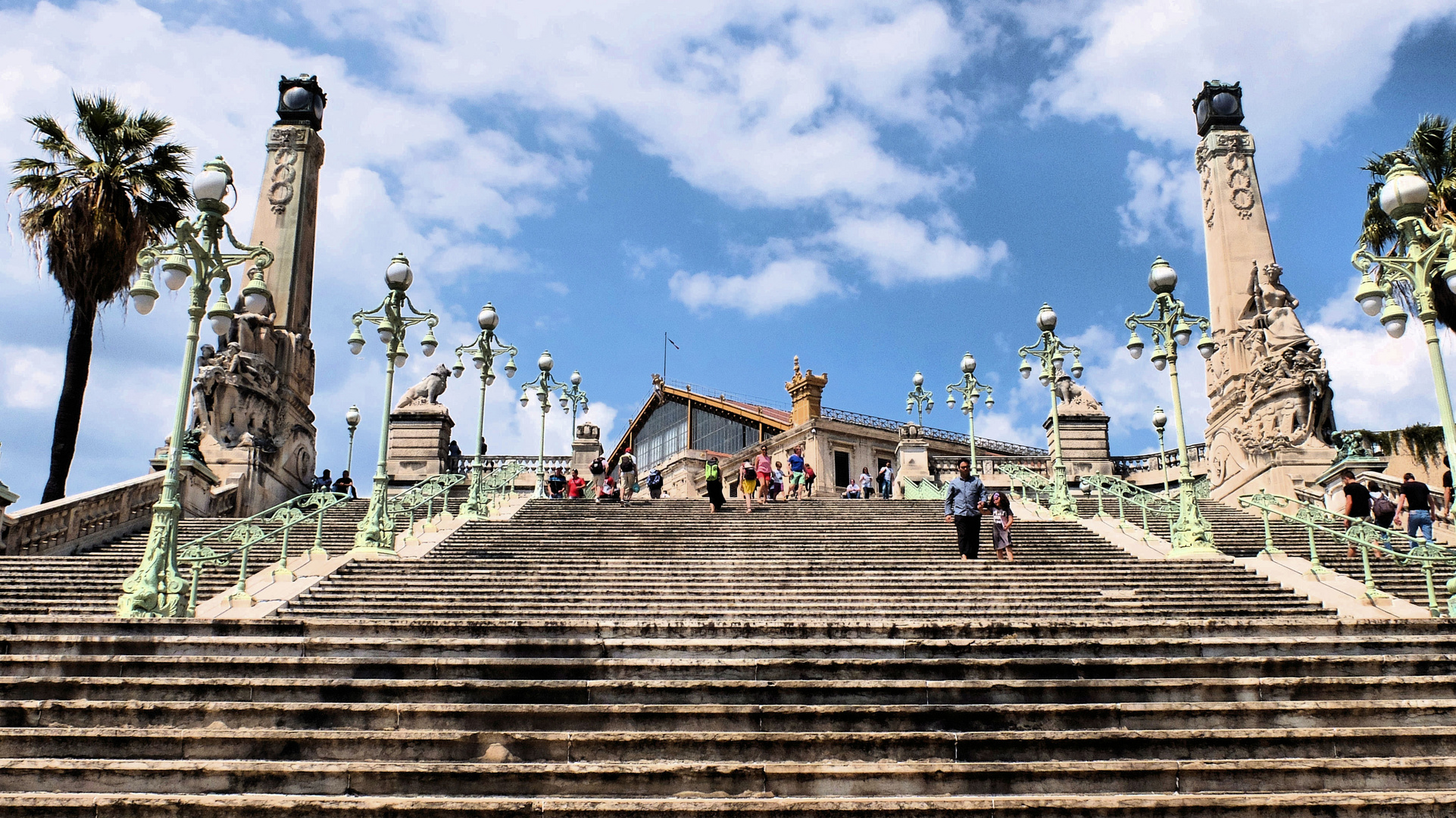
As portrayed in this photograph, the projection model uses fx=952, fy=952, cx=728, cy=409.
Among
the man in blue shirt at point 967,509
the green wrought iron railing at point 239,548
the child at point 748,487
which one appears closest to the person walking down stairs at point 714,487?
the child at point 748,487

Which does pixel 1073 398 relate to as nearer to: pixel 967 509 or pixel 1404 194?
pixel 967 509

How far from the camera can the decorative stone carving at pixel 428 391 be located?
30.6 metres

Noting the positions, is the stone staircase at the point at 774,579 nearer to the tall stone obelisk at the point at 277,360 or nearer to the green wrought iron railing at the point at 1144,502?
the green wrought iron railing at the point at 1144,502

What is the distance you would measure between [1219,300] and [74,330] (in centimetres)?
2851

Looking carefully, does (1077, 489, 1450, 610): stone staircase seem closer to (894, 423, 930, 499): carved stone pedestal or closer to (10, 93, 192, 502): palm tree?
(894, 423, 930, 499): carved stone pedestal

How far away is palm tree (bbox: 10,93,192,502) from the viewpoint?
19781 millimetres

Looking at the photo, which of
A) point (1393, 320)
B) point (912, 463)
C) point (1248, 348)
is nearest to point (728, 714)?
point (1393, 320)

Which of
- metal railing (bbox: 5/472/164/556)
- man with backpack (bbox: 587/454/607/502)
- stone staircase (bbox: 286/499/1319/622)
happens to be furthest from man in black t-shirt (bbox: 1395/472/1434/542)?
metal railing (bbox: 5/472/164/556)

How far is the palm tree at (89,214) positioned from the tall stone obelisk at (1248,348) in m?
25.7

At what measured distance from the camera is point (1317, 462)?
22406mm

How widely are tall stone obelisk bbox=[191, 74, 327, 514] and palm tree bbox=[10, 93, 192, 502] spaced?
106 inches

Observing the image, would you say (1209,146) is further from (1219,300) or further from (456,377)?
(456,377)

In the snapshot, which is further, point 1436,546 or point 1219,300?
point 1219,300

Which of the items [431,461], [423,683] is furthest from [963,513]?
[431,461]
